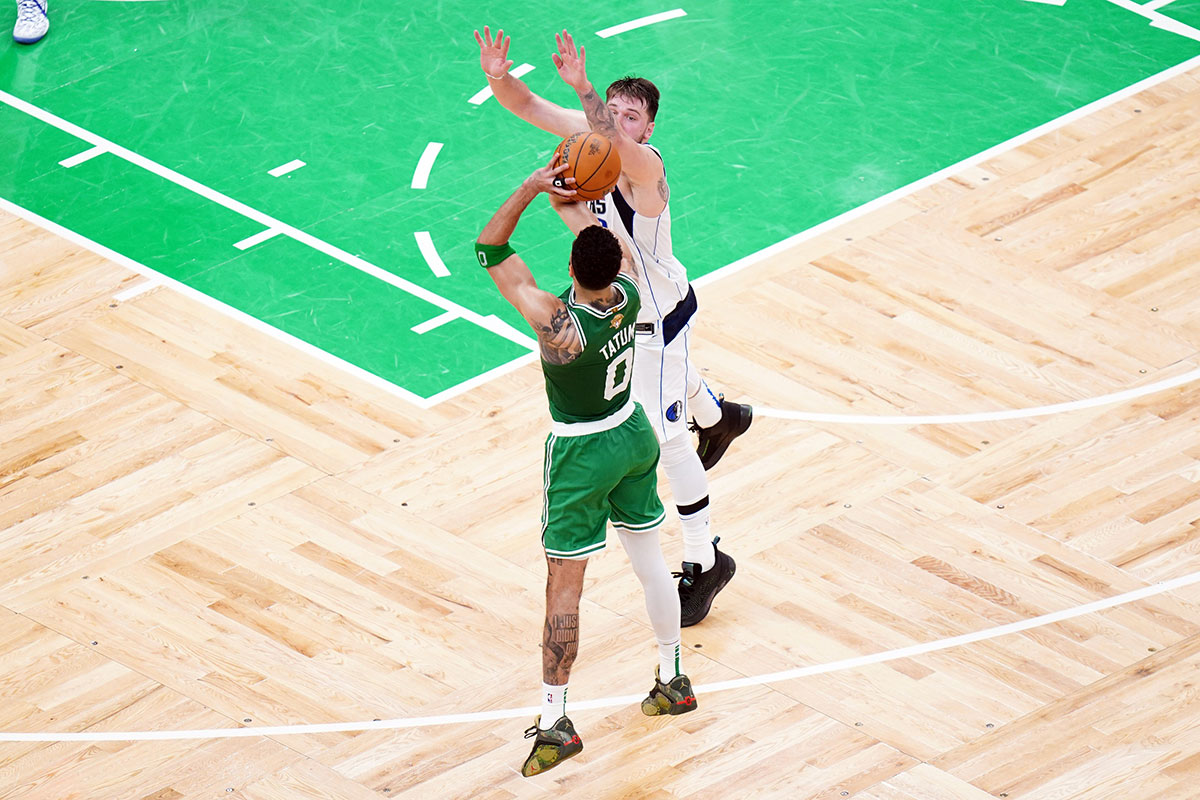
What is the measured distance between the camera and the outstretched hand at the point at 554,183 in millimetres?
7664

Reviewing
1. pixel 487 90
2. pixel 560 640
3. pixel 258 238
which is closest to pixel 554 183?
pixel 560 640

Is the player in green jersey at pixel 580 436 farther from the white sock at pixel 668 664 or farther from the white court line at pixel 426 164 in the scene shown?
the white court line at pixel 426 164

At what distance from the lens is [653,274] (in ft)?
29.1

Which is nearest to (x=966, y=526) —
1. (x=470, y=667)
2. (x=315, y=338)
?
(x=470, y=667)

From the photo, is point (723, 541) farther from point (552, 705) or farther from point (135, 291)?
point (135, 291)

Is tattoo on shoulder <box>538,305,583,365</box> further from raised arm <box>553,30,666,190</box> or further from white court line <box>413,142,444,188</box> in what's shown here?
white court line <box>413,142,444,188</box>

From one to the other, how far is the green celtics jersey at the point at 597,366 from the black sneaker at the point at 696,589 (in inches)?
57.8

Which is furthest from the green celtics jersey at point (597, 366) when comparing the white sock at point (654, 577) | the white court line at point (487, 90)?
the white court line at point (487, 90)

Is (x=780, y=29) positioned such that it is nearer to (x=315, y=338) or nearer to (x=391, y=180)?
(x=391, y=180)

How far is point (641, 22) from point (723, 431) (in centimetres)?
536

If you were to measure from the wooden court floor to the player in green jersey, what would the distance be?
59 cm

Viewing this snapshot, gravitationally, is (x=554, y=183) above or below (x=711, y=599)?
above

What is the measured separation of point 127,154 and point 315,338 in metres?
2.41

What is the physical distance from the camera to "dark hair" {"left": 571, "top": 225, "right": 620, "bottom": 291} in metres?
7.61
